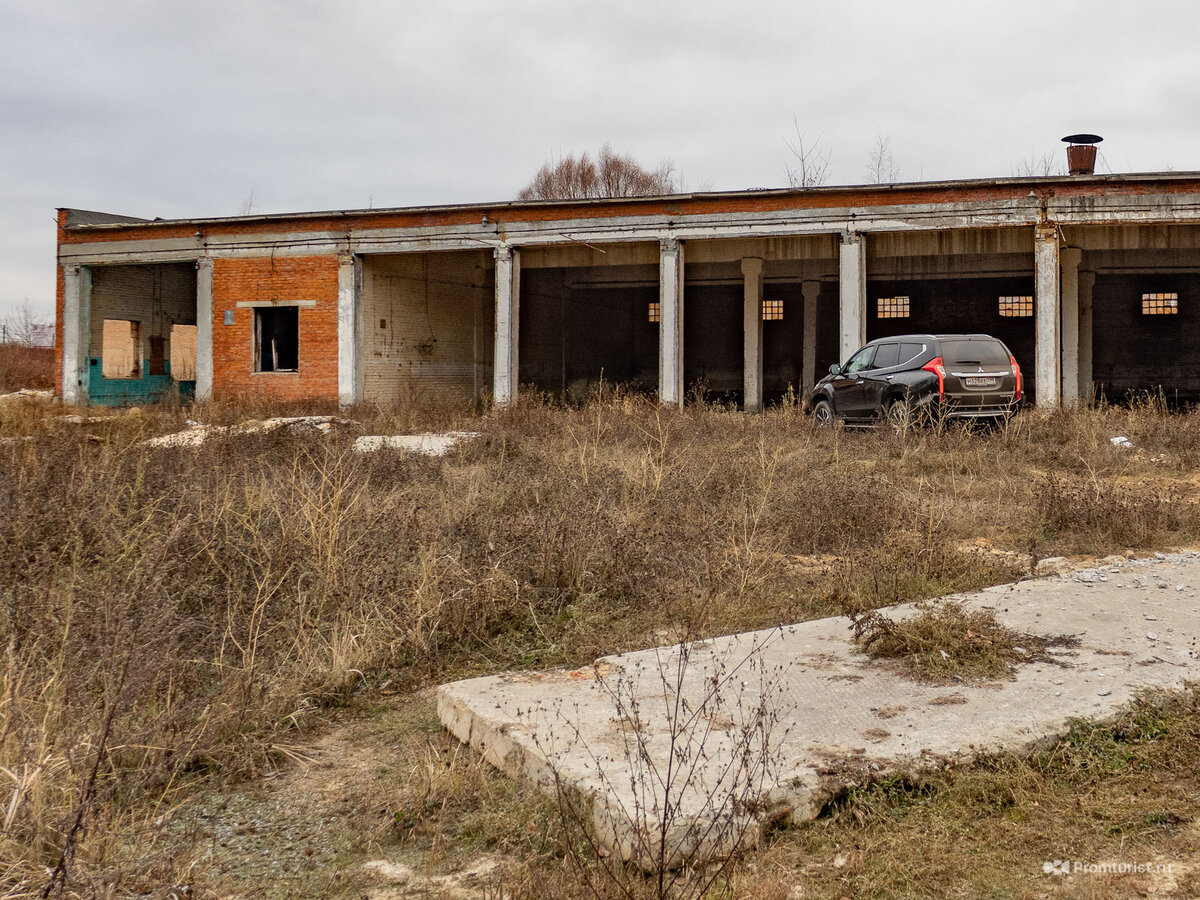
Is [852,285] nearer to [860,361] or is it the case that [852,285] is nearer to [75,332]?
[860,361]

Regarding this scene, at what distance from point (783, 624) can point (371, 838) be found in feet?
8.87

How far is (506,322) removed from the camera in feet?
66.9

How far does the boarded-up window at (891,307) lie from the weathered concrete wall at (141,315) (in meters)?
16.7

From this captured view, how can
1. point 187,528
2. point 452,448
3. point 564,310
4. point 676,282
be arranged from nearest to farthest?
point 187,528 → point 452,448 → point 676,282 → point 564,310

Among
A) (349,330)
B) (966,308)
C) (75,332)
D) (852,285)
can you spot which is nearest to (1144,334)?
(966,308)

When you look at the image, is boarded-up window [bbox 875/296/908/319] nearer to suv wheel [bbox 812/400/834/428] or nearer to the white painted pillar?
the white painted pillar

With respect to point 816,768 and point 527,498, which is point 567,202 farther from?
point 816,768

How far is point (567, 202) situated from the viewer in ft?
65.4

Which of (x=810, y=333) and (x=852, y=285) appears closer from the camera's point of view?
(x=852, y=285)

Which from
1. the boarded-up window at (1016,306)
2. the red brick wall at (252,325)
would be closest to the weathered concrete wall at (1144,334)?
the boarded-up window at (1016,306)

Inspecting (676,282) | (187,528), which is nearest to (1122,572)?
(187,528)

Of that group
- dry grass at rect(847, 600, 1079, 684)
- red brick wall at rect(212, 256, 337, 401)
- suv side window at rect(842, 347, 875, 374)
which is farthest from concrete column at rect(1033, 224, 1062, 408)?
dry grass at rect(847, 600, 1079, 684)

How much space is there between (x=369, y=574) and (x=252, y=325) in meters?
17.7

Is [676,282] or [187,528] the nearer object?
[187,528]
